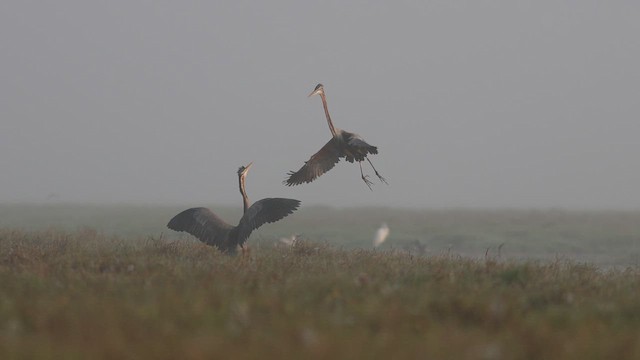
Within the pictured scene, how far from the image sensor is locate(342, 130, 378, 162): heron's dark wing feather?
12.6m

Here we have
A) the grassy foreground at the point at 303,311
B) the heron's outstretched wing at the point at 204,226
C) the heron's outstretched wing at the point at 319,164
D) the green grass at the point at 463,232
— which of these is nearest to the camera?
the grassy foreground at the point at 303,311

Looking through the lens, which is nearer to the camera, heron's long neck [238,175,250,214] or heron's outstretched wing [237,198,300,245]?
heron's outstretched wing [237,198,300,245]

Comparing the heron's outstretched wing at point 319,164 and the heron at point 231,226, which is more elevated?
the heron's outstretched wing at point 319,164

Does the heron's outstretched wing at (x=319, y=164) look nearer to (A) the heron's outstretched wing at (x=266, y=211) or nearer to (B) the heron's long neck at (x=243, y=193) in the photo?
(B) the heron's long neck at (x=243, y=193)

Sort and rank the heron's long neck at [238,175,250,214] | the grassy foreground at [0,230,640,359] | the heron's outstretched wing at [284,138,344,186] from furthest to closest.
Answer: the heron's outstretched wing at [284,138,344,186]
the heron's long neck at [238,175,250,214]
the grassy foreground at [0,230,640,359]

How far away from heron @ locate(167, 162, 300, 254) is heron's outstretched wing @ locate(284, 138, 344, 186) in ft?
6.58

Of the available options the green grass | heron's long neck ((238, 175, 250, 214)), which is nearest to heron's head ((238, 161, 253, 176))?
heron's long neck ((238, 175, 250, 214))

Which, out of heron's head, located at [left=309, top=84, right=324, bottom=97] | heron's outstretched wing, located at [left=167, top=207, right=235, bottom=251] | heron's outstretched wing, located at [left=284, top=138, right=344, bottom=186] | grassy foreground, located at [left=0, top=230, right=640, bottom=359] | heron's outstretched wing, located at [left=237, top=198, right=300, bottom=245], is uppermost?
heron's head, located at [left=309, top=84, right=324, bottom=97]

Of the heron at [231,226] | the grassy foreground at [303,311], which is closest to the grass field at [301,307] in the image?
the grassy foreground at [303,311]

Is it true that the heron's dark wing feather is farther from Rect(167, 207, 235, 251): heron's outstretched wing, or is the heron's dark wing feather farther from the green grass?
the green grass

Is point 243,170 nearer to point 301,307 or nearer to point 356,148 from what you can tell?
point 356,148

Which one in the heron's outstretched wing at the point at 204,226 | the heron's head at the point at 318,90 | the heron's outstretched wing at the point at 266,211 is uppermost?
the heron's head at the point at 318,90

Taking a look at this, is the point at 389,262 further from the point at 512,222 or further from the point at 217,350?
the point at 512,222

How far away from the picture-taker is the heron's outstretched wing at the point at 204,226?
1162cm
